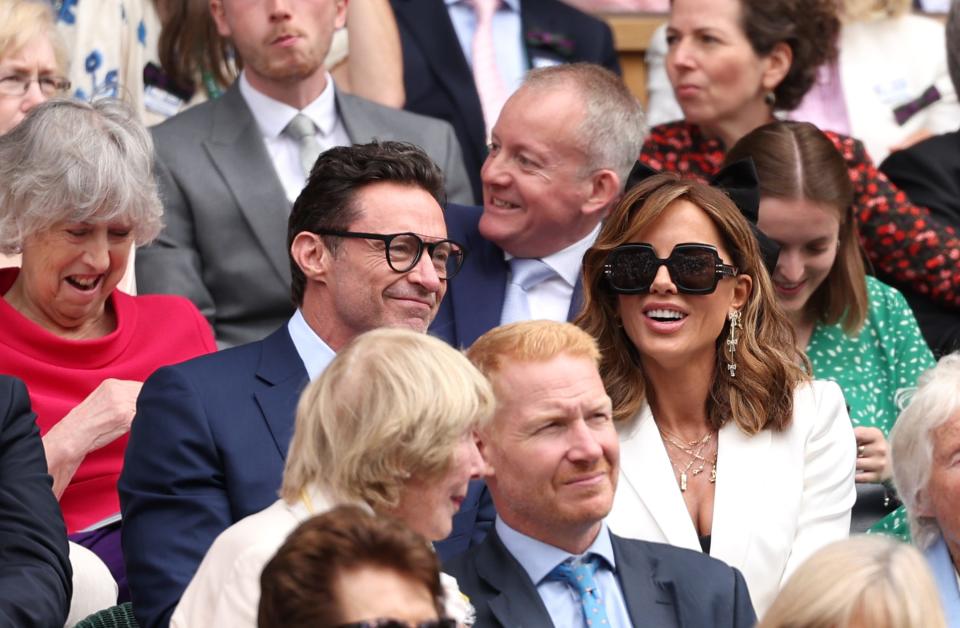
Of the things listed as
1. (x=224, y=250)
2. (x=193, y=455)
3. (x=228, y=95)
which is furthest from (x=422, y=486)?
(x=228, y=95)

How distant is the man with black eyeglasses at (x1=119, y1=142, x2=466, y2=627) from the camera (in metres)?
3.59

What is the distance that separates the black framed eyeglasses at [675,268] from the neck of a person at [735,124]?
5.13ft

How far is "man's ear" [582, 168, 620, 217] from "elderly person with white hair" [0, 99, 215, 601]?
4.10 feet

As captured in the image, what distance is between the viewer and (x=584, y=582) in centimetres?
338

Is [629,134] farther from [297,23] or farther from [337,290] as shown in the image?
[337,290]

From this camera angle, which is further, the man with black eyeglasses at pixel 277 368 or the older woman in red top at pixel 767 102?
the older woman in red top at pixel 767 102

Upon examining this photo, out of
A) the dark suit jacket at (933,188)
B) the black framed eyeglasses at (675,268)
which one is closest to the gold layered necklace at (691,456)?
the black framed eyeglasses at (675,268)

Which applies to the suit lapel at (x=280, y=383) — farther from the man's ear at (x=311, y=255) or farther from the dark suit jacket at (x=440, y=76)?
the dark suit jacket at (x=440, y=76)

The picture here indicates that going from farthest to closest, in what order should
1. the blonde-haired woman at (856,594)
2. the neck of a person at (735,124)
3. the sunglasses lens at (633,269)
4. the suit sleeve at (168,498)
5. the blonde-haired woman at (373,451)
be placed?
the neck of a person at (735,124) → the sunglasses lens at (633,269) → the suit sleeve at (168,498) → the blonde-haired woman at (373,451) → the blonde-haired woman at (856,594)

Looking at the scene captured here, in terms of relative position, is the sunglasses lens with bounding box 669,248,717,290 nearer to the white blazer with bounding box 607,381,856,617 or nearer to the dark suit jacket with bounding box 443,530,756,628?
the white blazer with bounding box 607,381,856,617

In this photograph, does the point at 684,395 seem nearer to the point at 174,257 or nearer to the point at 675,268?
the point at 675,268

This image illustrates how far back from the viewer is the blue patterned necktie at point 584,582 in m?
3.36

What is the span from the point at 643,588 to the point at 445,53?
2.80 m

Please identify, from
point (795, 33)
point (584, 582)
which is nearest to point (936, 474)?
point (584, 582)
